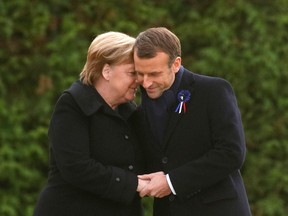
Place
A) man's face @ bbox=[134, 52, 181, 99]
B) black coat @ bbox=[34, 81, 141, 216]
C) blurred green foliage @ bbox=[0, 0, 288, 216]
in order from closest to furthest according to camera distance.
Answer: man's face @ bbox=[134, 52, 181, 99] < black coat @ bbox=[34, 81, 141, 216] < blurred green foliage @ bbox=[0, 0, 288, 216]

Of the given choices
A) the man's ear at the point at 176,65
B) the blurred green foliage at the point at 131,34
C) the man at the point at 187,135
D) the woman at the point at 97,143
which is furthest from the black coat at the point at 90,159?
the blurred green foliage at the point at 131,34

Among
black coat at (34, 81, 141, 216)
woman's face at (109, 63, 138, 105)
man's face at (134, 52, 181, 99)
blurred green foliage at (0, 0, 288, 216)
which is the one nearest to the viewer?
man's face at (134, 52, 181, 99)

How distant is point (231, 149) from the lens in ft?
12.5

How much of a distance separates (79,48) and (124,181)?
294cm

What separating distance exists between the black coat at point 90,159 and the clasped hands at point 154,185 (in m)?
0.03

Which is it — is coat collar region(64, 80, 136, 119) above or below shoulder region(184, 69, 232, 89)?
below

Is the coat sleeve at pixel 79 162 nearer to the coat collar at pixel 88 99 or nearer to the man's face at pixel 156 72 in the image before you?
the coat collar at pixel 88 99

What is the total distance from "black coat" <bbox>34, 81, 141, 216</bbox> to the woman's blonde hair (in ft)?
0.42

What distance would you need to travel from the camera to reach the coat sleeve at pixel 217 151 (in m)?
3.81

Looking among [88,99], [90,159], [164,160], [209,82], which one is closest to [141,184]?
[164,160]

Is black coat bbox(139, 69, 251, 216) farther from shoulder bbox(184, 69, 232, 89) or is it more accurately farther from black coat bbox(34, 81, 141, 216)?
black coat bbox(34, 81, 141, 216)

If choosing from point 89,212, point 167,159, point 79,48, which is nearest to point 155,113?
point 167,159

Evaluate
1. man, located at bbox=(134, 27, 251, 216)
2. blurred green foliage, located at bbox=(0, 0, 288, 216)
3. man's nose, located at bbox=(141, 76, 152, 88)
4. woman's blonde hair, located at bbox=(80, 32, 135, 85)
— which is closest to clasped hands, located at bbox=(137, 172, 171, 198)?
man, located at bbox=(134, 27, 251, 216)

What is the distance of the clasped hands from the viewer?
A: 393 cm
